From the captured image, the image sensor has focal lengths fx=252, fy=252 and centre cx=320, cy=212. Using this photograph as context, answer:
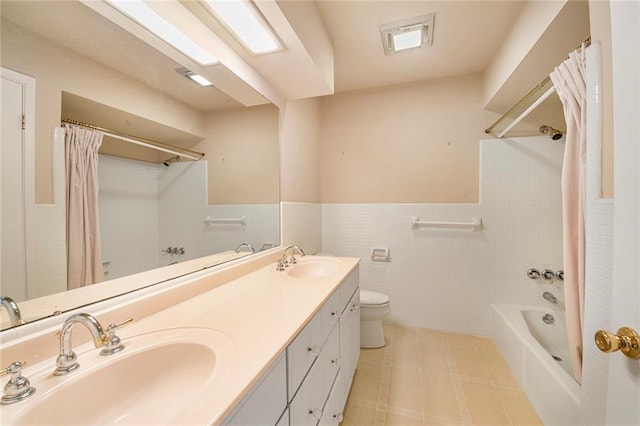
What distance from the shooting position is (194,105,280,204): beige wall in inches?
53.6

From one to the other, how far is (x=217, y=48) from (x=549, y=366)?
95.8 inches

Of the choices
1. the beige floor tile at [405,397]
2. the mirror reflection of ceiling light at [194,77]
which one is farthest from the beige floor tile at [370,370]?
the mirror reflection of ceiling light at [194,77]

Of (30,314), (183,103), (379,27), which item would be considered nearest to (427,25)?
(379,27)

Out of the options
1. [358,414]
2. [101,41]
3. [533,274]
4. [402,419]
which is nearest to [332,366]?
[358,414]

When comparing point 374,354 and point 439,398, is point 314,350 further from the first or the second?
point 374,354

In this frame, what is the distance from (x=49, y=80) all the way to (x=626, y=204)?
57.4 inches

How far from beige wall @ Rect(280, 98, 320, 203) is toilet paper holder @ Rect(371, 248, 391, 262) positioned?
0.80 meters

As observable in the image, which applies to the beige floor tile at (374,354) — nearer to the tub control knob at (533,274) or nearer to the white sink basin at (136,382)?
the tub control knob at (533,274)

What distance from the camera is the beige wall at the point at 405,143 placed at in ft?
7.70

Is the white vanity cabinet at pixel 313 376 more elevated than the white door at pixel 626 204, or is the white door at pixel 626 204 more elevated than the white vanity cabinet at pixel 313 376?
the white door at pixel 626 204

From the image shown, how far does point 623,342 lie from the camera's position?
0.51 metres

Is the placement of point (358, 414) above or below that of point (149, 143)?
below

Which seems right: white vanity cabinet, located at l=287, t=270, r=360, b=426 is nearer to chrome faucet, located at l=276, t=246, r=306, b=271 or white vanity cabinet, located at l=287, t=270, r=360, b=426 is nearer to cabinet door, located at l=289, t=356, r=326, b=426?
cabinet door, located at l=289, t=356, r=326, b=426

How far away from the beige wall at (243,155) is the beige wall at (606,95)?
1599mm
